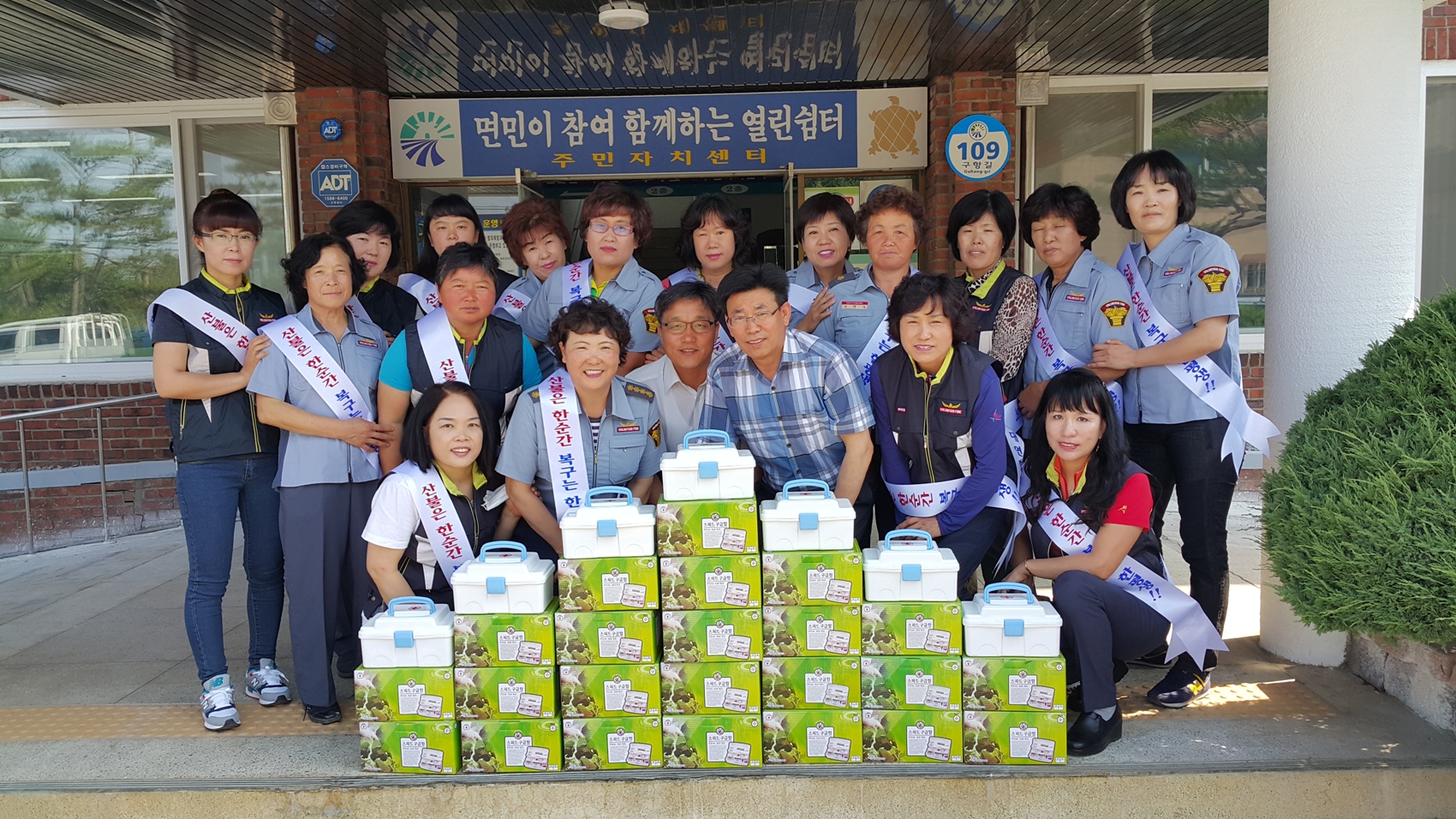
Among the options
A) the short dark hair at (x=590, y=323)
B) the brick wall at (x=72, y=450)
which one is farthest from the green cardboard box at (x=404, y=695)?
the brick wall at (x=72, y=450)

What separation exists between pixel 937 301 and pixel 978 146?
12.5ft

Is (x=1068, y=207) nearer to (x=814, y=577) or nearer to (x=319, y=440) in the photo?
(x=814, y=577)

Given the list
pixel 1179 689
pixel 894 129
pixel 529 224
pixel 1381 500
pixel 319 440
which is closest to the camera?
pixel 1381 500

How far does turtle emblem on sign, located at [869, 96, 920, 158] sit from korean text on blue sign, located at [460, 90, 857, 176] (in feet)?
0.52

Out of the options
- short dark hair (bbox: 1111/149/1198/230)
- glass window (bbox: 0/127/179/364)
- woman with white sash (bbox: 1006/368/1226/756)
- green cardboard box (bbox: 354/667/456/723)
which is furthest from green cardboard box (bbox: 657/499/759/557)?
glass window (bbox: 0/127/179/364)

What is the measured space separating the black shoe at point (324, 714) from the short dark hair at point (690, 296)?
1714mm

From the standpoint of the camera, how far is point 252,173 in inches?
278

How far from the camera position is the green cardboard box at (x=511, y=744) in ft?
9.57

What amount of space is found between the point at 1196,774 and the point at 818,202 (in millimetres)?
2321

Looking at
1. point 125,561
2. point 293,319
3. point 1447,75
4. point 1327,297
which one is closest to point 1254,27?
point 1447,75


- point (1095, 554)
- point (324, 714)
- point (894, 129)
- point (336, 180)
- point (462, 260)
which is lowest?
point (324, 714)

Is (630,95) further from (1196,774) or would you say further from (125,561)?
(1196,774)

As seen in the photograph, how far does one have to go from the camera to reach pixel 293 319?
10.8 ft

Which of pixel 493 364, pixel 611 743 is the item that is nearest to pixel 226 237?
pixel 493 364
